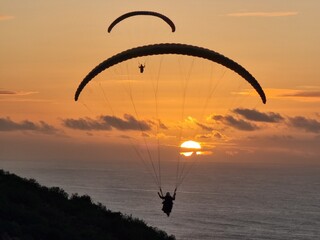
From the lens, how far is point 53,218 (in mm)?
37250

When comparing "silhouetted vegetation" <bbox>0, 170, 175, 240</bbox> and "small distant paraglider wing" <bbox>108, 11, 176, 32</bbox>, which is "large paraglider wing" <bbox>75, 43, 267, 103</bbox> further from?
"silhouetted vegetation" <bbox>0, 170, 175, 240</bbox>

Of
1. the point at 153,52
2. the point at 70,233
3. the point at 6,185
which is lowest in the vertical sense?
the point at 70,233

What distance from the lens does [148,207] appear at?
194000mm

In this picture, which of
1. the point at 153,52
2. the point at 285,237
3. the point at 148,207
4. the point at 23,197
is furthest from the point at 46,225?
the point at 148,207

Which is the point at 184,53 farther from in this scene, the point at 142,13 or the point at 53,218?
the point at 53,218

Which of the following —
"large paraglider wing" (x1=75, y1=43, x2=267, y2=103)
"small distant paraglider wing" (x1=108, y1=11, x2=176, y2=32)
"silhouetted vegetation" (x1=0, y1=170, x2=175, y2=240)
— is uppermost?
"small distant paraglider wing" (x1=108, y1=11, x2=176, y2=32)

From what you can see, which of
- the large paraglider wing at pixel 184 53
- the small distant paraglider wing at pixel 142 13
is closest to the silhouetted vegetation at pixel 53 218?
the large paraglider wing at pixel 184 53

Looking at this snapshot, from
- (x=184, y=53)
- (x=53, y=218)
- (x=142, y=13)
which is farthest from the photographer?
(x=53, y=218)

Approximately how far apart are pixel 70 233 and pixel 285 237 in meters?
120

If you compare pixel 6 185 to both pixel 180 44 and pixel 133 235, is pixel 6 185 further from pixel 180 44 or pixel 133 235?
pixel 180 44

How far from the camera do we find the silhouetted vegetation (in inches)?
1278

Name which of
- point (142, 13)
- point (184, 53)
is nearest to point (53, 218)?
point (142, 13)

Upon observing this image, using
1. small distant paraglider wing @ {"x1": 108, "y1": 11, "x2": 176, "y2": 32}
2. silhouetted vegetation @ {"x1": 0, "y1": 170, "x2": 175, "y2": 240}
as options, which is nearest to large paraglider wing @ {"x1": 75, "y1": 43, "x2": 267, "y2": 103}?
small distant paraglider wing @ {"x1": 108, "y1": 11, "x2": 176, "y2": 32}

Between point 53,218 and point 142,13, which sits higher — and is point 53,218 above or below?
below
